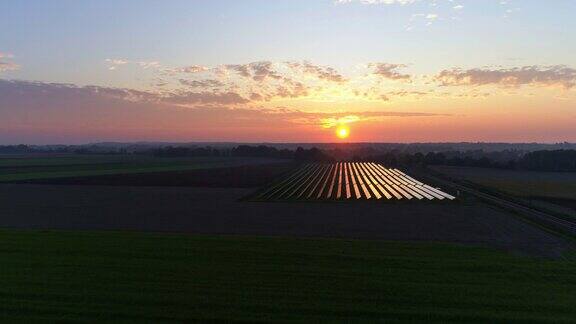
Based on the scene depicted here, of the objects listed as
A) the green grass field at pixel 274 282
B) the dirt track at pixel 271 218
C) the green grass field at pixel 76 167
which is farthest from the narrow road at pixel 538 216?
the green grass field at pixel 76 167

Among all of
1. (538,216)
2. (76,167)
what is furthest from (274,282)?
(76,167)

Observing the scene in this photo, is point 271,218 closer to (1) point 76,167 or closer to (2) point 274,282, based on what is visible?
(2) point 274,282

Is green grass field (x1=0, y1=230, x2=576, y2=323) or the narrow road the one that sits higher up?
green grass field (x1=0, y1=230, x2=576, y2=323)

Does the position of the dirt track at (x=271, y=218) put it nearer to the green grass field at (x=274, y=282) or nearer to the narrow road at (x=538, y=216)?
the narrow road at (x=538, y=216)

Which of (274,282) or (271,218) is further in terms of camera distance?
(271,218)

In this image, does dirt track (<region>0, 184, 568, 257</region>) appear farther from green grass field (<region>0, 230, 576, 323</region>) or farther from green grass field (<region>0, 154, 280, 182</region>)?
green grass field (<region>0, 154, 280, 182</region>)

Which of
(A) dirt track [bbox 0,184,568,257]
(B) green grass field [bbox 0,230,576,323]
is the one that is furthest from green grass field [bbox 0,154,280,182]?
(B) green grass field [bbox 0,230,576,323]
